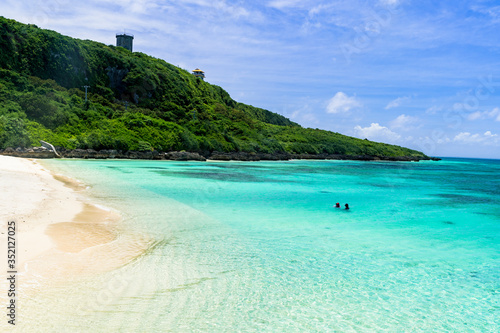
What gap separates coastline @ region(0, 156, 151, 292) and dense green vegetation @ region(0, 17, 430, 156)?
45.4m

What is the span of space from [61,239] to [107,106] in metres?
89.7

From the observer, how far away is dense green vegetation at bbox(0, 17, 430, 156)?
65.9 m

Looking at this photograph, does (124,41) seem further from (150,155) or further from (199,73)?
(150,155)

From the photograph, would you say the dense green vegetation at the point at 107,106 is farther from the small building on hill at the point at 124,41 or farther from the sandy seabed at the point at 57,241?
the sandy seabed at the point at 57,241

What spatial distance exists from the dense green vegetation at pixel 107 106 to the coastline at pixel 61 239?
149 ft

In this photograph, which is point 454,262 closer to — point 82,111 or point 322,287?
point 322,287

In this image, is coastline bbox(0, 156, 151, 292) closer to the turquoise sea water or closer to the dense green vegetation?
the turquoise sea water

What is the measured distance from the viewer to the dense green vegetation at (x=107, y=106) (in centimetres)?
6588

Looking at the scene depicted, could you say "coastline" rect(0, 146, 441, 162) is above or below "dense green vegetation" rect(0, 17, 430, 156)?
below

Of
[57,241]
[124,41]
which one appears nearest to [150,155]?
[57,241]

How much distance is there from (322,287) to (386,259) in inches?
133

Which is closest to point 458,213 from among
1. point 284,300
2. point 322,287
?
point 322,287

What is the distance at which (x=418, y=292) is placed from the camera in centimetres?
790

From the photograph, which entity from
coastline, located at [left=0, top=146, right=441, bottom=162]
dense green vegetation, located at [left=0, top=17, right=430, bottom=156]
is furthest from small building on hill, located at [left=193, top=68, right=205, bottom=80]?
coastline, located at [left=0, top=146, right=441, bottom=162]
